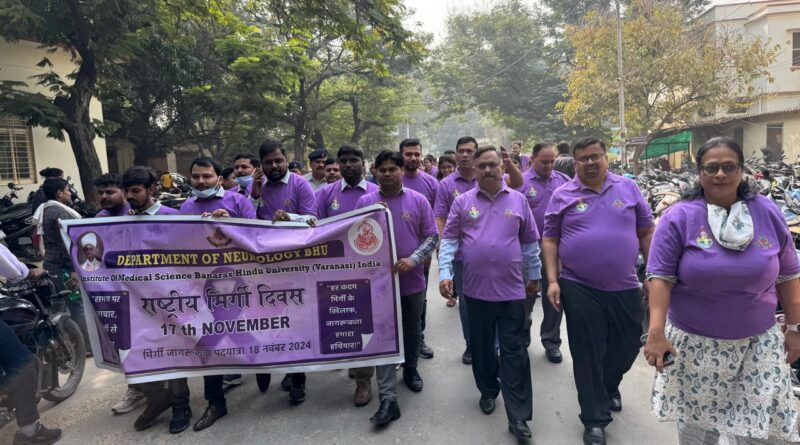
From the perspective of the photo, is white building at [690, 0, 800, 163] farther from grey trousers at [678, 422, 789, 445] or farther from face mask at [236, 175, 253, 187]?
grey trousers at [678, 422, 789, 445]

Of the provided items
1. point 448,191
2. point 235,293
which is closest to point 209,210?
point 235,293

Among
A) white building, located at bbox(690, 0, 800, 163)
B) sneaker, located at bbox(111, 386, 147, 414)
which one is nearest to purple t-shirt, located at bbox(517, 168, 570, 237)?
sneaker, located at bbox(111, 386, 147, 414)

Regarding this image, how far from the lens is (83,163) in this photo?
27.1ft

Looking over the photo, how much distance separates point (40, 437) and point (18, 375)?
19.1 inches

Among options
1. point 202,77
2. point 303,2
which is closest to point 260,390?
point 303,2

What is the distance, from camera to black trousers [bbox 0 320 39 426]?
10.0 feet

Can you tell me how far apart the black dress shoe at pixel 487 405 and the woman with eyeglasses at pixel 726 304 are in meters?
1.38

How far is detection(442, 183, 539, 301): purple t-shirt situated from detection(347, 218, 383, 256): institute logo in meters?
0.51

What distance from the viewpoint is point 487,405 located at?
11.5ft

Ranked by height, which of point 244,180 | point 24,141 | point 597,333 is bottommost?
point 597,333

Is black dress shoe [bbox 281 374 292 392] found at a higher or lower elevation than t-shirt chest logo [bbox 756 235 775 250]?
lower

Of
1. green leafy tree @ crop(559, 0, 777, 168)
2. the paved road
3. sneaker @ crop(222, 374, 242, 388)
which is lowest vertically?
the paved road

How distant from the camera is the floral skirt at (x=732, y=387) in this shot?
2182 millimetres

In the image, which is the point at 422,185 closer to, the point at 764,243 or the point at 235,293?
the point at 235,293
